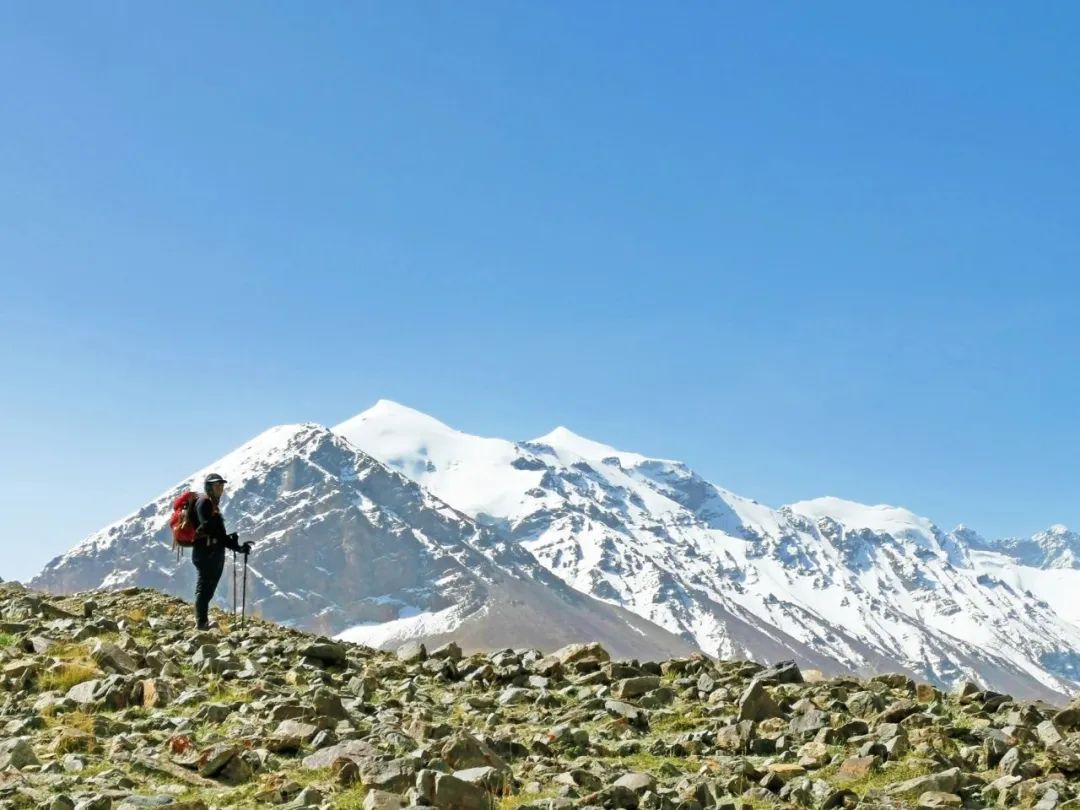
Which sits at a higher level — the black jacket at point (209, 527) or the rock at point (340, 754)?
the black jacket at point (209, 527)

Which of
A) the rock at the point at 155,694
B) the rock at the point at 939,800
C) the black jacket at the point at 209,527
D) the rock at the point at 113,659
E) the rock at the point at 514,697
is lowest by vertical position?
the rock at the point at 939,800

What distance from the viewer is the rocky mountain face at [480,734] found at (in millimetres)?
10727

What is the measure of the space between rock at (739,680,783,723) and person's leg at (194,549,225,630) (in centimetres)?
1368

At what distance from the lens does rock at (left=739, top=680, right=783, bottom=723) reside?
15492 mm

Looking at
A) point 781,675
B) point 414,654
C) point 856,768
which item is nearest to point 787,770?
point 856,768

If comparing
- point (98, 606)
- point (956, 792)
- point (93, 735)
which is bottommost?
point (956, 792)

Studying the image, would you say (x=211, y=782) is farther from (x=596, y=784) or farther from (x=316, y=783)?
(x=596, y=784)

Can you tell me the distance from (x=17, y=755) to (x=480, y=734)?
18.1 ft

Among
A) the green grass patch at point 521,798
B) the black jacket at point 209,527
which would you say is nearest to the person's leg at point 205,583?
the black jacket at point 209,527

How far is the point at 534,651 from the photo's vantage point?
920 inches

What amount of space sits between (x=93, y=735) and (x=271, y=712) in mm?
2208

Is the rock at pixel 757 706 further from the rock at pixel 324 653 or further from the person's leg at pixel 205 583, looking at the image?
the person's leg at pixel 205 583

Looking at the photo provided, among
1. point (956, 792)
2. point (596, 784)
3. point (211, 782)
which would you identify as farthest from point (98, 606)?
point (956, 792)

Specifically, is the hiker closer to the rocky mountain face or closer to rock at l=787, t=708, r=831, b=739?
the rocky mountain face
